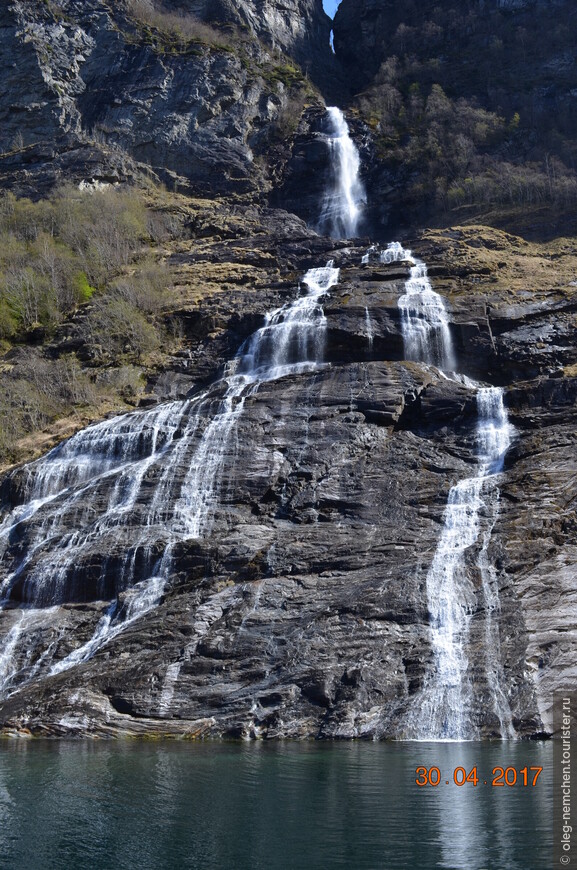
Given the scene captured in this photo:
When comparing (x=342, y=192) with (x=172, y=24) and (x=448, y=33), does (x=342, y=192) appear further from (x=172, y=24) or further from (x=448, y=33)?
(x=172, y=24)

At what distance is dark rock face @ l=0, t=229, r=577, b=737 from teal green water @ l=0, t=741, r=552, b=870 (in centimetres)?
361

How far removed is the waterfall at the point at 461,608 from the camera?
2564 centimetres

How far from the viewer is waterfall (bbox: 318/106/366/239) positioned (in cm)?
7412

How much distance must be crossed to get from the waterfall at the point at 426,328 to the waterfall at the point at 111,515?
5.44 metres

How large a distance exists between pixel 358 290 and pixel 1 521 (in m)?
23.9

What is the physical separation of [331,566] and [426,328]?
18554 millimetres

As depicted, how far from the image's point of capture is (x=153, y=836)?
14578mm

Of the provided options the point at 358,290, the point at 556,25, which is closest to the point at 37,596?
the point at 358,290

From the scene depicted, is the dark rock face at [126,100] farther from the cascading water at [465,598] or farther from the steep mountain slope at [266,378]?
the cascading water at [465,598]

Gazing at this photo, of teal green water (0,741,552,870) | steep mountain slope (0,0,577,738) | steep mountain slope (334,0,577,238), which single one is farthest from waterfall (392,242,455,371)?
teal green water (0,741,552,870)

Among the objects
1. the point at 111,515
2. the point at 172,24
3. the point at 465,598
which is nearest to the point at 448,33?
the point at 172,24

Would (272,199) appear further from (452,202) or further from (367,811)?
(367,811)

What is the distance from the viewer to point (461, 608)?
94.5 feet

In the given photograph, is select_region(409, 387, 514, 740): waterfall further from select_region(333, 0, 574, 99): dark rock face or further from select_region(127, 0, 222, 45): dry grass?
select_region(127, 0, 222, 45): dry grass
